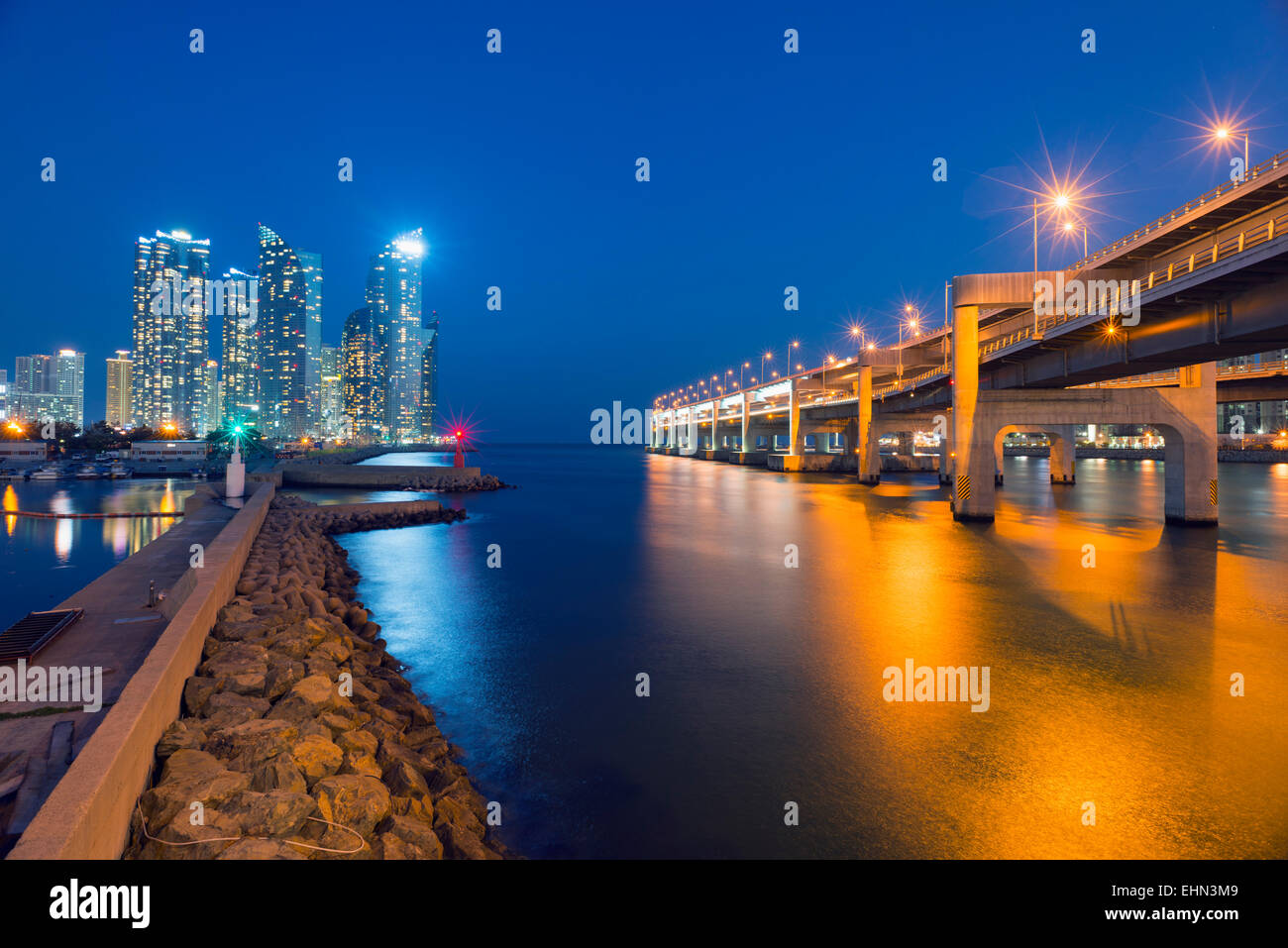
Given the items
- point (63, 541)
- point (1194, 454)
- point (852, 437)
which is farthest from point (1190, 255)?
point (852, 437)

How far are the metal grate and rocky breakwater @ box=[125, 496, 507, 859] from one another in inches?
109

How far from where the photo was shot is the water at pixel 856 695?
6312 millimetres

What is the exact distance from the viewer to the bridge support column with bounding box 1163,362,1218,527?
1124 inches

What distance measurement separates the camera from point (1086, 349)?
29625 mm

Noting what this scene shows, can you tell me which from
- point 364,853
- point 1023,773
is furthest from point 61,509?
point 1023,773

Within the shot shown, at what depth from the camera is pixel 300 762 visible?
19.5ft

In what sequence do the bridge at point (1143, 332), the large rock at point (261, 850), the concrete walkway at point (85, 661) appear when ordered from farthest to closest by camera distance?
the bridge at point (1143, 332), the concrete walkway at point (85, 661), the large rock at point (261, 850)

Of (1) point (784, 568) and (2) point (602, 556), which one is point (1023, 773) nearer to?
(1) point (784, 568)

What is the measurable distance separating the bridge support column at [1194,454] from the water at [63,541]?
42683 mm

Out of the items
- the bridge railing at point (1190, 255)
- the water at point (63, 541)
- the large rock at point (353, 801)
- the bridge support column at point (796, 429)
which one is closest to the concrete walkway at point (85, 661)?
the large rock at point (353, 801)

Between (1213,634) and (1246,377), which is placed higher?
(1246,377)

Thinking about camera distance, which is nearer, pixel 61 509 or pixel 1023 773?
pixel 1023 773

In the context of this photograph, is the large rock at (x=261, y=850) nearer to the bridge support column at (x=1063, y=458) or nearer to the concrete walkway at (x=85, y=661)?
the concrete walkway at (x=85, y=661)
